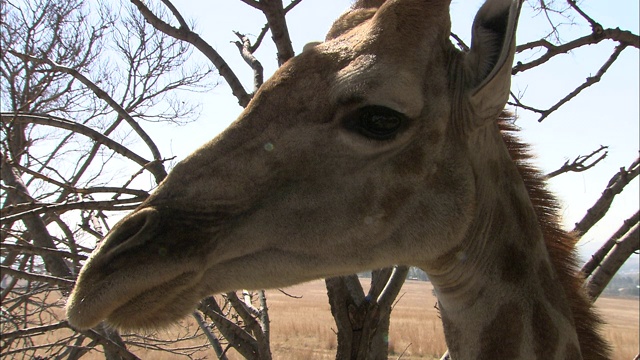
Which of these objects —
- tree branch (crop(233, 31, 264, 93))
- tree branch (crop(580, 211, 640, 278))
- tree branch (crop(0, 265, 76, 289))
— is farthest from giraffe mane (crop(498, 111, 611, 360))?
tree branch (crop(0, 265, 76, 289))

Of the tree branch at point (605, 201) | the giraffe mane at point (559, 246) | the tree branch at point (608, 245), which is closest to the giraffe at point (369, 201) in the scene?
the giraffe mane at point (559, 246)

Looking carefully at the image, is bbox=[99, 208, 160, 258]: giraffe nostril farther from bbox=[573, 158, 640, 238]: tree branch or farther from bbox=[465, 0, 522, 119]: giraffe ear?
bbox=[573, 158, 640, 238]: tree branch

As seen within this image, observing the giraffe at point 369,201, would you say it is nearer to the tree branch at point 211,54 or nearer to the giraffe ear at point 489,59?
the giraffe ear at point 489,59

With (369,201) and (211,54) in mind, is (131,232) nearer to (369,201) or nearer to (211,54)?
(369,201)

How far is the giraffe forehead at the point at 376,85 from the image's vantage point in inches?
78.2

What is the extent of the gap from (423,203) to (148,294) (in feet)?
3.39

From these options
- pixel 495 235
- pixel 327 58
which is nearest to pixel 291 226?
pixel 327 58

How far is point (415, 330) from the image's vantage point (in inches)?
467

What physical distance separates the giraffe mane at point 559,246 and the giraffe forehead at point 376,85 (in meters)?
0.90

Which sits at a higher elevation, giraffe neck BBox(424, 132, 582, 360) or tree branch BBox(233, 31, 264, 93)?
tree branch BBox(233, 31, 264, 93)

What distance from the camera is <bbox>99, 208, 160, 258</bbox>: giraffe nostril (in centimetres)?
166

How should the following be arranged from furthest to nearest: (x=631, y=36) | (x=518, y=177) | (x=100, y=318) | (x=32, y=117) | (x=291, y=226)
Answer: (x=631, y=36), (x=32, y=117), (x=518, y=177), (x=291, y=226), (x=100, y=318)

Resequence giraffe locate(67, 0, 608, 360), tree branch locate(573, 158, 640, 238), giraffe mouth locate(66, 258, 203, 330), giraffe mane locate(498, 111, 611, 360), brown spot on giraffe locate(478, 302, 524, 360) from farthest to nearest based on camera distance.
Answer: tree branch locate(573, 158, 640, 238)
giraffe mane locate(498, 111, 611, 360)
brown spot on giraffe locate(478, 302, 524, 360)
giraffe locate(67, 0, 608, 360)
giraffe mouth locate(66, 258, 203, 330)

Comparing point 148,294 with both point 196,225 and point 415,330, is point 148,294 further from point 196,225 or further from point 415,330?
point 415,330
